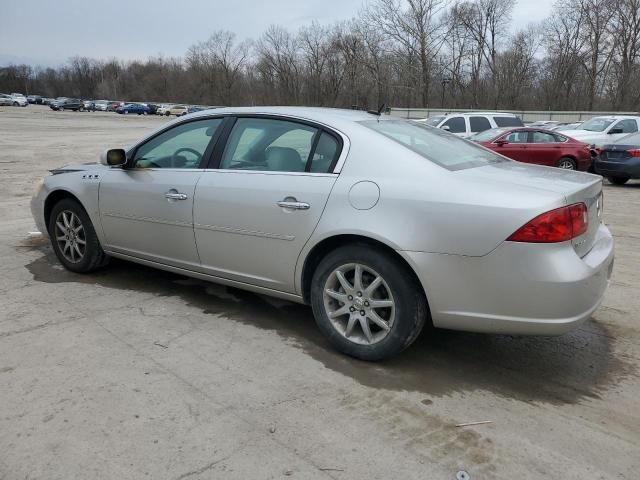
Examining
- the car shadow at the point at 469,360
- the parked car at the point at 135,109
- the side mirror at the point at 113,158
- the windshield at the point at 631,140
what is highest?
the parked car at the point at 135,109

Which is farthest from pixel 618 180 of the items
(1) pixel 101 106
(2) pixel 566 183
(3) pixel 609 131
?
(1) pixel 101 106

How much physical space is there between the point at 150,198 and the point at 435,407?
8.93ft

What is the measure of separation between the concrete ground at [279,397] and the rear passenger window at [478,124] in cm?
1357

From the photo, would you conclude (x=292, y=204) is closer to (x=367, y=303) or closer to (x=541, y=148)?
(x=367, y=303)

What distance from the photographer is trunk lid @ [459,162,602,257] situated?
119 inches

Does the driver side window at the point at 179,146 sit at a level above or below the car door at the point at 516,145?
above

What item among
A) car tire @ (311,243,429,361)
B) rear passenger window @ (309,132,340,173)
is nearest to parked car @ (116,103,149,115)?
rear passenger window @ (309,132,340,173)

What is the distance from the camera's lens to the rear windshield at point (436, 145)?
3443 mm

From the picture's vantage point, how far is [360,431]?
270 centimetres

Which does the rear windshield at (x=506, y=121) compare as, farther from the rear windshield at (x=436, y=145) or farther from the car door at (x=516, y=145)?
the rear windshield at (x=436, y=145)

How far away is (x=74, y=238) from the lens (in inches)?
200

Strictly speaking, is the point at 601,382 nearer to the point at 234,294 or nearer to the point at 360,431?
the point at 360,431

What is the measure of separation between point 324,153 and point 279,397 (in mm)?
1552

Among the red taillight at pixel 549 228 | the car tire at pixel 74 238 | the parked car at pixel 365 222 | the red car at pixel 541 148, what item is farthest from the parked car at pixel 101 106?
the red taillight at pixel 549 228
